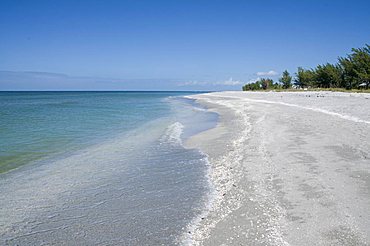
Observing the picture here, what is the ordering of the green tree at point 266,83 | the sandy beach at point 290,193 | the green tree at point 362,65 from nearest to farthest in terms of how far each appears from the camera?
1. the sandy beach at point 290,193
2. the green tree at point 362,65
3. the green tree at point 266,83

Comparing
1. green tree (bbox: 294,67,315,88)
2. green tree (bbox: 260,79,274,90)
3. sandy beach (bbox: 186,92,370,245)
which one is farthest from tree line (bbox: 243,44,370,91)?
sandy beach (bbox: 186,92,370,245)

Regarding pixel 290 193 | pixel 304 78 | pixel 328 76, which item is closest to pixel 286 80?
pixel 304 78

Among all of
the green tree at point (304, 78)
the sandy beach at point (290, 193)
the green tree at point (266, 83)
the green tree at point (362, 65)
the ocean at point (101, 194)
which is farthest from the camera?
the green tree at point (266, 83)

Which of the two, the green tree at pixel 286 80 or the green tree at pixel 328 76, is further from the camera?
the green tree at pixel 286 80

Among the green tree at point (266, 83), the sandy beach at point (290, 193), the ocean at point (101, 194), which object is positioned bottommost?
the ocean at point (101, 194)

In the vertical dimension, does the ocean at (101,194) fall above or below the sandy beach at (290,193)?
below

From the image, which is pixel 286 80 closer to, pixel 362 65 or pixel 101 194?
pixel 362 65

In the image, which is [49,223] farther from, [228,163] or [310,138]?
[310,138]

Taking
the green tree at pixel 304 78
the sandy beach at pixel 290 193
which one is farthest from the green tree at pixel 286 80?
the sandy beach at pixel 290 193

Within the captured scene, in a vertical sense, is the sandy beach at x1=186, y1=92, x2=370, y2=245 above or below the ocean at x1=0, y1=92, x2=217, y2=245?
above

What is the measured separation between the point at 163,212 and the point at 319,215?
2722mm

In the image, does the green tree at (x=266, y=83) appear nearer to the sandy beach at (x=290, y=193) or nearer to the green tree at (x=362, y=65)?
the green tree at (x=362, y=65)

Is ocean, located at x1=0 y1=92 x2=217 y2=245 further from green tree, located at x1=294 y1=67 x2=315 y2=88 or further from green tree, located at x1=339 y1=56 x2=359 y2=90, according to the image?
green tree, located at x1=294 y1=67 x2=315 y2=88

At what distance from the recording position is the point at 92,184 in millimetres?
7477
